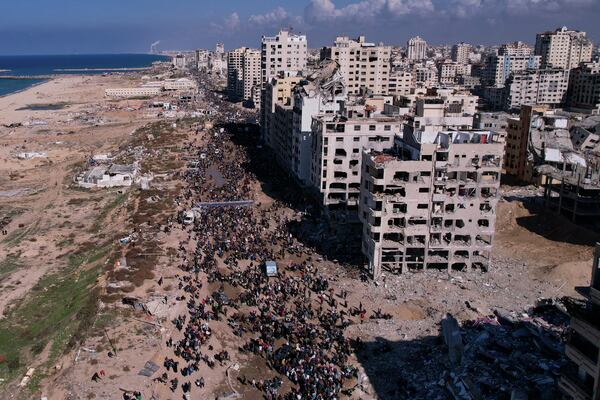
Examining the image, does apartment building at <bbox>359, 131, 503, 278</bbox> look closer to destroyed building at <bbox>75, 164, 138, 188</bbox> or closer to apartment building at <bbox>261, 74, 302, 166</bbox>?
apartment building at <bbox>261, 74, 302, 166</bbox>

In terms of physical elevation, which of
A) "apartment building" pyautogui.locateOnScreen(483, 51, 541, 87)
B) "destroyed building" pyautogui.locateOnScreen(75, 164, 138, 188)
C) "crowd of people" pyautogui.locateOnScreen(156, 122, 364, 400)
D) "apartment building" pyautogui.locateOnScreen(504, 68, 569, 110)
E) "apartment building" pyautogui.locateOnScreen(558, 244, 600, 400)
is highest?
"apartment building" pyautogui.locateOnScreen(483, 51, 541, 87)

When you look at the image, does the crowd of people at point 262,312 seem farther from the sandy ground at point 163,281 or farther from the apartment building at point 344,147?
the apartment building at point 344,147

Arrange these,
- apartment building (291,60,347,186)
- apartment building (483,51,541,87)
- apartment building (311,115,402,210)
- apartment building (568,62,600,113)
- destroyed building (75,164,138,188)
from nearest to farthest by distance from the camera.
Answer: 1. apartment building (311,115,402,210)
2. apartment building (291,60,347,186)
3. destroyed building (75,164,138,188)
4. apartment building (568,62,600,113)
5. apartment building (483,51,541,87)

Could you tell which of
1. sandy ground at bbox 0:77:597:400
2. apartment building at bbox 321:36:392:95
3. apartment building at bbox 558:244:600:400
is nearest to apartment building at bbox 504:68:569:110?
apartment building at bbox 321:36:392:95

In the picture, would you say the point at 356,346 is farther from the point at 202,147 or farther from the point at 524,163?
the point at 202,147

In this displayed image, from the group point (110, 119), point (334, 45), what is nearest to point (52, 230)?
point (334, 45)
